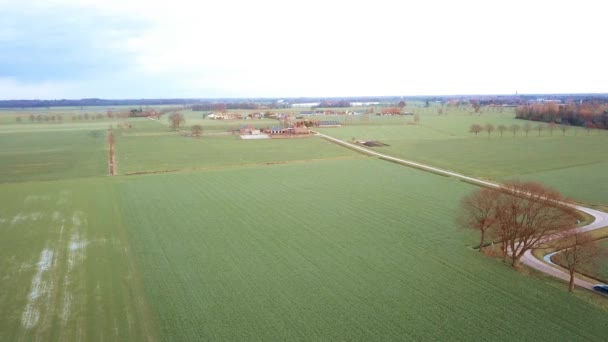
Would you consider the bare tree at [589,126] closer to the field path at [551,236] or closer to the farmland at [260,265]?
the farmland at [260,265]

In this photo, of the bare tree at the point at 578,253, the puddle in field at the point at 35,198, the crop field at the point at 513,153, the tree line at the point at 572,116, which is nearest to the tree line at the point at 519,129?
the crop field at the point at 513,153

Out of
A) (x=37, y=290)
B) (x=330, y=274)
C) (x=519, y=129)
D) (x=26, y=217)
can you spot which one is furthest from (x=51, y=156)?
(x=519, y=129)

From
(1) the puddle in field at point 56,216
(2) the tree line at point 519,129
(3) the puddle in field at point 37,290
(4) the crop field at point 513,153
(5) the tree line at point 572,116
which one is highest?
(5) the tree line at point 572,116

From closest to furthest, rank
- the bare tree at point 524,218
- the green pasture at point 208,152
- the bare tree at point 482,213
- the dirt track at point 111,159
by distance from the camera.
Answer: the bare tree at point 524,218, the bare tree at point 482,213, the dirt track at point 111,159, the green pasture at point 208,152

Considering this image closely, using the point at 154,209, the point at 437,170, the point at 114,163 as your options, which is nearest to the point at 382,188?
the point at 437,170

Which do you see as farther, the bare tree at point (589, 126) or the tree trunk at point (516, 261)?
the bare tree at point (589, 126)

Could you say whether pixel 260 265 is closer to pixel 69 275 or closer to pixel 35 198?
pixel 69 275

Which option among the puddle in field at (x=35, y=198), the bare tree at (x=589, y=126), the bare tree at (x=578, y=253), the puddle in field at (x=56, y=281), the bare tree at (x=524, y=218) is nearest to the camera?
the puddle in field at (x=56, y=281)
